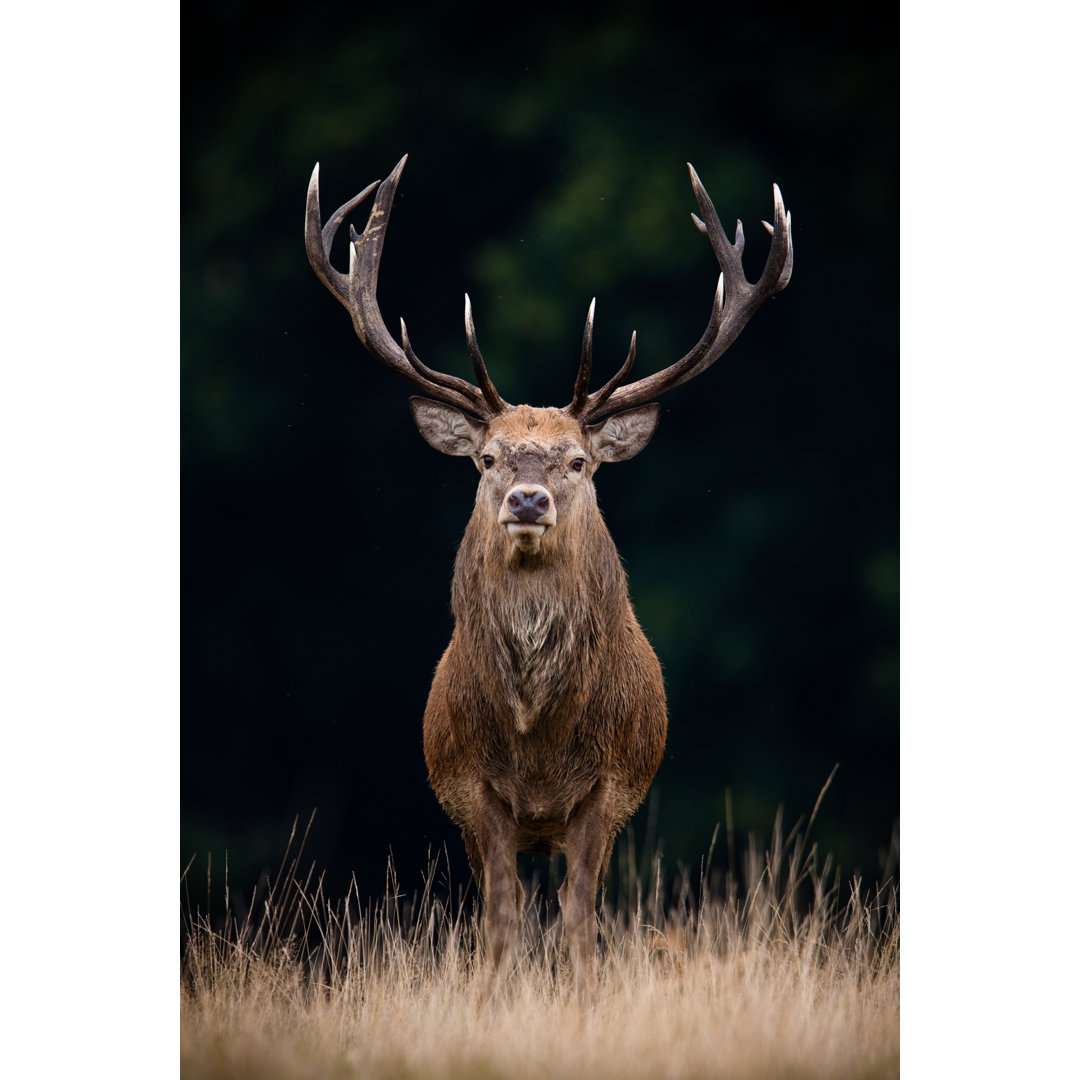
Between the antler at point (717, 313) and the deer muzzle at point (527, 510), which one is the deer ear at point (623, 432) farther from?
the deer muzzle at point (527, 510)

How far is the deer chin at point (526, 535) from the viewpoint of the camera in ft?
18.3

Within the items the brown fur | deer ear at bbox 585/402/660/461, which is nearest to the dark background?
the brown fur

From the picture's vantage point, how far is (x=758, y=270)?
6953 millimetres

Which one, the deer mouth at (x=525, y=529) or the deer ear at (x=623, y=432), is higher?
the deer ear at (x=623, y=432)

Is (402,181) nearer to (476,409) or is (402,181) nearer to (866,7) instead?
(476,409)

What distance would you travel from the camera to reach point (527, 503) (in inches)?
218

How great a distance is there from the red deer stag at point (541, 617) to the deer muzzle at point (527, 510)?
0.4 inches

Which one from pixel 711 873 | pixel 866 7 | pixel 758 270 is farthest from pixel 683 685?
pixel 866 7

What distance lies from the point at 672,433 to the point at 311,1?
2.68m

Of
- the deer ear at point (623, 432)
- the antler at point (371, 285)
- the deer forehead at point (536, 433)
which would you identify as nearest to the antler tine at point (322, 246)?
the antler at point (371, 285)

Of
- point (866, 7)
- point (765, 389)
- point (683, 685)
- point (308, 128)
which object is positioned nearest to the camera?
point (866, 7)

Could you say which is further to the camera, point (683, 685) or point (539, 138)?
point (683, 685)

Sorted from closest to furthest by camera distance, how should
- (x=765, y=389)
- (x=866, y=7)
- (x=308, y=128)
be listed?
(x=866, y=7), (x=308, y=128), (x=765, y=389)

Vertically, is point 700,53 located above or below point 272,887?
above
